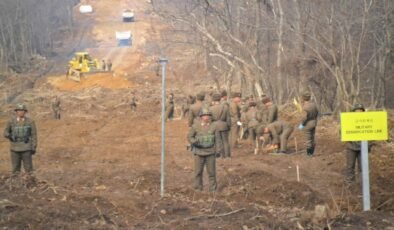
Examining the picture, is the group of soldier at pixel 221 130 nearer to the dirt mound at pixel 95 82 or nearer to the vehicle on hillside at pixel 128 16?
the dirt mound at pixel 95 82

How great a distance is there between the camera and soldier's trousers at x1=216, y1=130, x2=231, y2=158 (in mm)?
16219

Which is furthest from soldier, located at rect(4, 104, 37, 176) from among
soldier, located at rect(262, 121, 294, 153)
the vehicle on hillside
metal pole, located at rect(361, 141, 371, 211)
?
the vehicle on hillside

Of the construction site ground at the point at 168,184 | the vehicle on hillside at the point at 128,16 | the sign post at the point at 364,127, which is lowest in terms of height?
the construction site ground at the point at 168,184

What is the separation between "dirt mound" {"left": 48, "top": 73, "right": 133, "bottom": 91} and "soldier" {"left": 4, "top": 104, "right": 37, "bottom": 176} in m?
31.5

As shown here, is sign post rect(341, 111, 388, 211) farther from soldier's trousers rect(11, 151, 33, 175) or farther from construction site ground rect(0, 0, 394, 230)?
soldier's trousers rect(11, 151, 33, 175)

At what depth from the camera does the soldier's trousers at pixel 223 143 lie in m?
16.2

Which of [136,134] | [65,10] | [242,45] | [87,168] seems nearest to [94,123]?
[136,134]

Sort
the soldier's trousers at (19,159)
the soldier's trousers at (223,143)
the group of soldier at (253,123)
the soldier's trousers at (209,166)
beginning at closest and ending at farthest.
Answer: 1. the soldier's trousers at (209,166)
2. the soldier's trousers at (19,159)
3. the group of soldier at (253,123)
4. the soldier's trousers at (223,143)

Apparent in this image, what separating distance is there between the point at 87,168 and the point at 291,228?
8.65 metres

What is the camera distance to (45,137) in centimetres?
2325

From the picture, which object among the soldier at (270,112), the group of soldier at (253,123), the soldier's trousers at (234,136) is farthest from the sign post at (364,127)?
the soldier's trousers at (234,136)

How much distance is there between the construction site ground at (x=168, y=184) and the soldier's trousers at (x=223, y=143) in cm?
48

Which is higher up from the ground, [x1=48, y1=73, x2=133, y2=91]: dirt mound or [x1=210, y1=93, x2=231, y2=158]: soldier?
[x1=48, y1=73, x2=133, y2=91]: dirt mound

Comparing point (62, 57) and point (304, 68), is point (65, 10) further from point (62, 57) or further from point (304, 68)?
point (304, 68)
